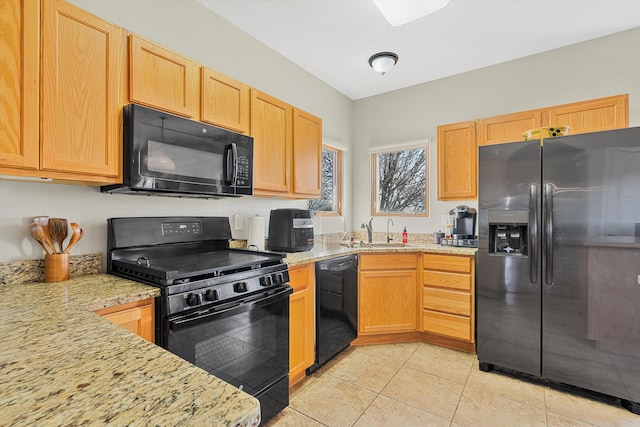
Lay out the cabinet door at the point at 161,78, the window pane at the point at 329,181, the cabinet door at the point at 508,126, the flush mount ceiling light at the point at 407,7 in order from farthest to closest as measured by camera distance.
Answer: the window pane at the point at 329,181, the cabinet door at the point at 508,126, the flush mount ceiling light at the point at 407,7, the cabinet door at the point at 161,78

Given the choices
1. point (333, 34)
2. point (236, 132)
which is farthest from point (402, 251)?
point (333, 34)

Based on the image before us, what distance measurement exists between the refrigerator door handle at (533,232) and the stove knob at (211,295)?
214 cm

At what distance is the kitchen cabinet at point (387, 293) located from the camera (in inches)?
110

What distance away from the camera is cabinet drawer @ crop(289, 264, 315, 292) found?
2.04m

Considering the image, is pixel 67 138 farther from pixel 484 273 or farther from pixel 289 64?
pixel 484 273

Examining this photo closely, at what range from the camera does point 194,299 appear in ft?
4.48

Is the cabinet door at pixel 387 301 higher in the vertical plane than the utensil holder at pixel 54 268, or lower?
lower

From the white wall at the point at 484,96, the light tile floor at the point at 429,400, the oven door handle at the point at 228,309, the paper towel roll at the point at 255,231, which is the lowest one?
the light tile floor at the point at 429,400

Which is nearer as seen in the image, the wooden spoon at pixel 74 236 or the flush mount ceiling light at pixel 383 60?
the wooden spoon at pixel 74 236

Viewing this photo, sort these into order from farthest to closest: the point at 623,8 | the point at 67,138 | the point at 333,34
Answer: the point at 333,34 → the point at 623,8 → the point at 67,138

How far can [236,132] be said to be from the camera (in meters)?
2.07

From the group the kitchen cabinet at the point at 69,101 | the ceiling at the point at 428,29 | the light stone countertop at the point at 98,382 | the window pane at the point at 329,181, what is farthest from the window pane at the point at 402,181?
the light stone countertop at the point at 98,382

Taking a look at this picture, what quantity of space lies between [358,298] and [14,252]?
2321 millimetres

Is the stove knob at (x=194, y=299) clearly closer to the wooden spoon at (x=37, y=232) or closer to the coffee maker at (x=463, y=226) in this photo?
the wooden spoon at (x=37, y=232)
